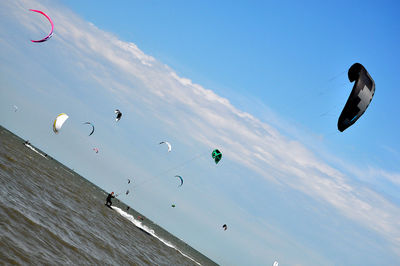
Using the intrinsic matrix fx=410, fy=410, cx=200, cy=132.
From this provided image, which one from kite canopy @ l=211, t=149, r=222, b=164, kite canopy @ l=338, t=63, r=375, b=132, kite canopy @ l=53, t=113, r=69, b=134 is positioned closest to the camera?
kite canopy @ l=338, t=63, r=375, b=132

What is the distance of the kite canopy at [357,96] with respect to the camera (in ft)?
52.3

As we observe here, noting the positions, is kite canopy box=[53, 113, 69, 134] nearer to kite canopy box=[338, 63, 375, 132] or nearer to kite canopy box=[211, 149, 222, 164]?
kite canopy box=[211, 149, 222, 164]

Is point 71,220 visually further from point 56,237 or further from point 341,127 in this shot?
point 341,127

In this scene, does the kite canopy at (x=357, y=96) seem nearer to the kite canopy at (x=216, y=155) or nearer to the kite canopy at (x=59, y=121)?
the kite canopy at (x=216, y=155)

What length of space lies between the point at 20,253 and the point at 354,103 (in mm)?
12867

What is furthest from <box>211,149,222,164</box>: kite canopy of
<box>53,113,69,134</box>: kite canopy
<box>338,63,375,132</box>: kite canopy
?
<box>338,63,375,132</box>: kite canopy

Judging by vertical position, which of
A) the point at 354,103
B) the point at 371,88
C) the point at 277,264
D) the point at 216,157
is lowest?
the point at 277,264

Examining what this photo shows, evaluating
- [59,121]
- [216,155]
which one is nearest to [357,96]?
[216,155]

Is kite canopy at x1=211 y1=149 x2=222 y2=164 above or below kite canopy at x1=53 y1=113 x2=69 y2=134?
above

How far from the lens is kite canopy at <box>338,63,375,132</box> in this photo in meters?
16.0

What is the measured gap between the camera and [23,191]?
21156mm

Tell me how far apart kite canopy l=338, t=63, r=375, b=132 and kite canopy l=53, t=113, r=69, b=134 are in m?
19.7

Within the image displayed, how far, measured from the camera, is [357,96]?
52.1 feet

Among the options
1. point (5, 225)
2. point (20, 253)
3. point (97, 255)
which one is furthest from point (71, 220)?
point (20, 253)
